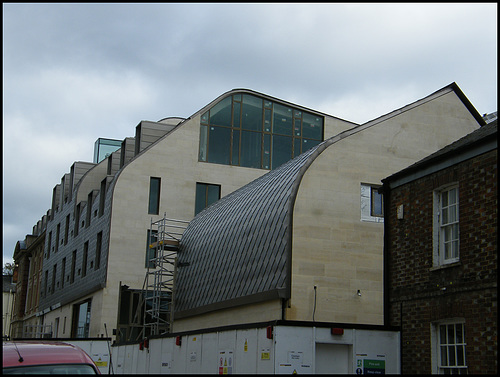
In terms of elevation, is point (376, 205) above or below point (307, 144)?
below

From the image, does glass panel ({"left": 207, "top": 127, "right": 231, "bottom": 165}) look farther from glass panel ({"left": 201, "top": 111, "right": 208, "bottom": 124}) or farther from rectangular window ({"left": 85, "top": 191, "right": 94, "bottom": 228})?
rectangular window ({"left": 85, "top": 191, "right": 94, "bottom": 228})

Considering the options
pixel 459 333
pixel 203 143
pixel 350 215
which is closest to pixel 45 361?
pixel 459 333

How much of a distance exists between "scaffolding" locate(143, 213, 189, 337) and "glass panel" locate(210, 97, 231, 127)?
6.26 meters

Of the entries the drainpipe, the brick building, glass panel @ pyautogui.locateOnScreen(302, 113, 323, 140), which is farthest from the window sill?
glass panel @ pyautogui.locateOnScreen(302, 113, 323, 140)

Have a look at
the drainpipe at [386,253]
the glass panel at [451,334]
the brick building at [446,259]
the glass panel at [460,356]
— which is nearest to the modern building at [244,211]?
the drainpipe at [386,253]

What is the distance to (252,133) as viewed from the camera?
42.0 m

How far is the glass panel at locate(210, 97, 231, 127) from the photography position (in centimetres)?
4149

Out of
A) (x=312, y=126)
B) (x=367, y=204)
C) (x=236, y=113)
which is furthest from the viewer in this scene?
(x=312, y=126)

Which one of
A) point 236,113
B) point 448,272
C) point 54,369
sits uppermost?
point 236,113

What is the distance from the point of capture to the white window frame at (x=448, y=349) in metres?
15.2

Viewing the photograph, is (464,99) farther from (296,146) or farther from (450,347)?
(296,146)

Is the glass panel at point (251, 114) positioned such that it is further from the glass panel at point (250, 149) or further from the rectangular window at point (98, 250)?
the rectangular window at point (98, 250)

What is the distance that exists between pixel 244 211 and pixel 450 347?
13.8 m

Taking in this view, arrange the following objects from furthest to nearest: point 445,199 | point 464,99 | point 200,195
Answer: point 200,195 → point 464,99 → point 445,199
